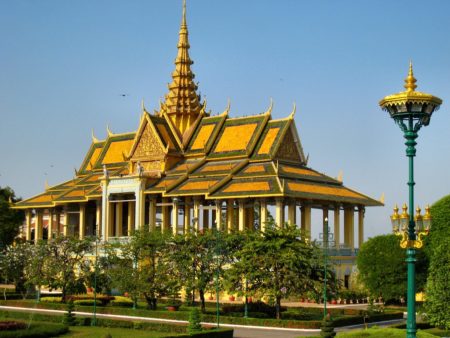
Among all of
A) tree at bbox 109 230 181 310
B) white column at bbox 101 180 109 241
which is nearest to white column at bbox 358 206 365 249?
white column at bbox 101 180 109 241

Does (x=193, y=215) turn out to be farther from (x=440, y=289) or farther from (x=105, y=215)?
(x=440, y=289)

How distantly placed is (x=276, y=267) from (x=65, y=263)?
54.3 feet

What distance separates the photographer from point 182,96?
2776 inches

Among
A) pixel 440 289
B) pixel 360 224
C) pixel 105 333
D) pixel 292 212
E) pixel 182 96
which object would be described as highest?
pixel 182 96

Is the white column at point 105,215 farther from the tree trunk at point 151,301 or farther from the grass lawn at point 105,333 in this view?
the grass lawn at point 105,333

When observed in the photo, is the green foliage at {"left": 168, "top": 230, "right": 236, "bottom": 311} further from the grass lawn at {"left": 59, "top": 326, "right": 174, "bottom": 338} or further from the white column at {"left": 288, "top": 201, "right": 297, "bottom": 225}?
the white column at {"left": 288, "top": 201, "right": 297, "bottom": 225}

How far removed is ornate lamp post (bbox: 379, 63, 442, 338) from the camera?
1627 cm

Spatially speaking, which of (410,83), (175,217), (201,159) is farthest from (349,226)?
(410,83)

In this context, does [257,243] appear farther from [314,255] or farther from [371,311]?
[371,311]

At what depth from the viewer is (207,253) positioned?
4491 cm

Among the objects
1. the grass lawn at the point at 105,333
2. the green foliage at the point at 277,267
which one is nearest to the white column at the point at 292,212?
the green foliage at the point at 277,267

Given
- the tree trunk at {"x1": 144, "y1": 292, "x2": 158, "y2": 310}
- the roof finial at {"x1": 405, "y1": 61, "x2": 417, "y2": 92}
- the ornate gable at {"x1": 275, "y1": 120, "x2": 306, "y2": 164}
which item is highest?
the ornate gable at {"x1": 275, "y1": 120, "x2": 306, "y2": 164}

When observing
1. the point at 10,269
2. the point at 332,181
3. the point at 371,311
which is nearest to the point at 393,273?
the point at 371,311

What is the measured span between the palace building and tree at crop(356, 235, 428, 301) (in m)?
7.54
